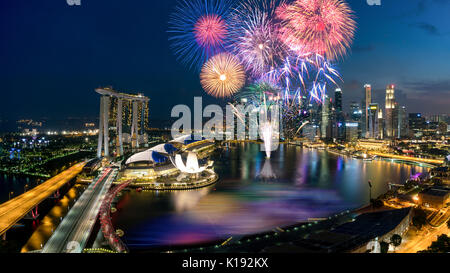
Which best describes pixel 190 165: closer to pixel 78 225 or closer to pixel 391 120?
pixel 78 225

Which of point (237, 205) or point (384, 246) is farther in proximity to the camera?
point (237, 205)

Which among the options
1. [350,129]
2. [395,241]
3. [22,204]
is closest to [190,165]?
[22,204]

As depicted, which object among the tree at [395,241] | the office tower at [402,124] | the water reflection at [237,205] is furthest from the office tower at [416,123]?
the tree at [395,241]

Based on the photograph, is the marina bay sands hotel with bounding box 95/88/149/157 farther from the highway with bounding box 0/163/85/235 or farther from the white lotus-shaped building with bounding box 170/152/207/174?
the white lotus-shaped building with bounding box 170/152/207/174

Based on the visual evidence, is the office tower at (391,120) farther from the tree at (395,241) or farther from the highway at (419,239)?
the tree at (395,241)

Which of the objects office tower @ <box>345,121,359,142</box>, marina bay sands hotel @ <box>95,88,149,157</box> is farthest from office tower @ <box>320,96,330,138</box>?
marina bay sands hotel @ <box>95,88,149,157</box>

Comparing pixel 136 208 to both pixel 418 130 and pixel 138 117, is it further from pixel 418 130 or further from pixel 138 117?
pixel 418 130
